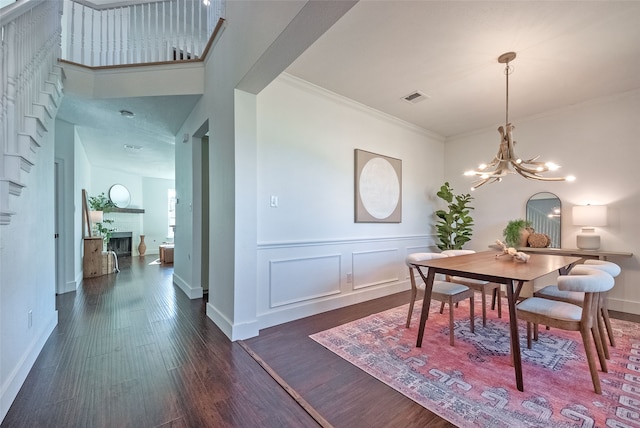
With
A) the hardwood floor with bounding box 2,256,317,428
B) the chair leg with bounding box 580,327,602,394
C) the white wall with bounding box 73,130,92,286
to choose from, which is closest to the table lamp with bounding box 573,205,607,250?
the chair leg with bounding box 580,327,602,394

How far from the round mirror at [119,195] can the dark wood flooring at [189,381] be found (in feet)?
20.1

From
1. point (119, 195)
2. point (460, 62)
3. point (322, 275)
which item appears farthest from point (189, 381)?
point (119, 195)

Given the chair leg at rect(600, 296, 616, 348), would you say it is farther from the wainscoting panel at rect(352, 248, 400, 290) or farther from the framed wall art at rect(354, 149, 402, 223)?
the framed wall art at rect(354, 149, 402, 223)

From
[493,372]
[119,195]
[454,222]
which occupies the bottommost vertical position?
[493,372]

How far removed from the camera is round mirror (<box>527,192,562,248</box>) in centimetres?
378

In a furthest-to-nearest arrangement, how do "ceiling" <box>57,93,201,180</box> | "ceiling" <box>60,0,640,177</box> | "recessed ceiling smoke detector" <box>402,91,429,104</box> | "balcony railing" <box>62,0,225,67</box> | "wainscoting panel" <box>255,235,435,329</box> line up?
"balcony railing" <box>62,0,225,67</box> → "ceiling" <box>57,93,201,180</box> → "recessed ceiling smoke detector" <box>402,91,429,104</box> → "wainscoting panel" <box>255,235,435,329</box> → "ceiling" <box>60,0,640,177</box>

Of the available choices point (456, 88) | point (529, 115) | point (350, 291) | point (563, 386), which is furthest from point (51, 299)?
point (529, 115)

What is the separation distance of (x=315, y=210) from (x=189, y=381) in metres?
1.96

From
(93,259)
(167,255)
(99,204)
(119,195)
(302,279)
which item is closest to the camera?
(302,279)

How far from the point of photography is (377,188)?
3.83 meters

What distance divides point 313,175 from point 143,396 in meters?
2.39

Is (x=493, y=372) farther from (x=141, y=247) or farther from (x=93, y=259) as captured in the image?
(x=141, y=247)

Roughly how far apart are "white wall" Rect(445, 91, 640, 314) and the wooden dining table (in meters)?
1.38

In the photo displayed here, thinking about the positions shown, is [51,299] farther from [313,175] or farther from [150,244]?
[150,244]
